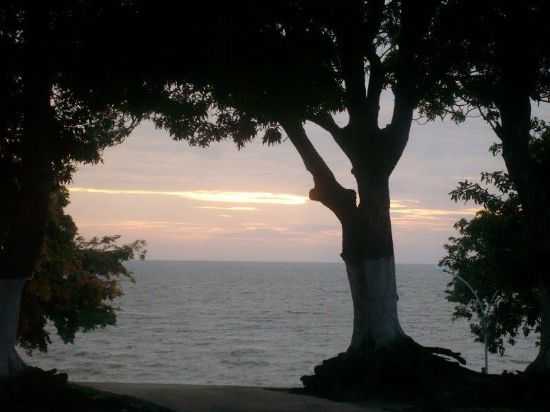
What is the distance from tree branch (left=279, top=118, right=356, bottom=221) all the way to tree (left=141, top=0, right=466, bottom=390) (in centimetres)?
2

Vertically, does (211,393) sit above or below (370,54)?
below

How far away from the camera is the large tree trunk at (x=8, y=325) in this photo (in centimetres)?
1502

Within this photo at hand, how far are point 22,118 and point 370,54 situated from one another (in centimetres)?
833

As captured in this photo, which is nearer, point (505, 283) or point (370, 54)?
point (370, 54)

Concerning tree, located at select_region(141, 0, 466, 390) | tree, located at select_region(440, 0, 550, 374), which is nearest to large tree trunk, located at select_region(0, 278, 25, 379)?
tree, located at select_region(141, 0, 466, 390)

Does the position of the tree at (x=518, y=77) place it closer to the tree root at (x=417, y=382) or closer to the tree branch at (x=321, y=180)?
the tree root at (x=417, y=382)

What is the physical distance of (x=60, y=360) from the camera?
7150cm

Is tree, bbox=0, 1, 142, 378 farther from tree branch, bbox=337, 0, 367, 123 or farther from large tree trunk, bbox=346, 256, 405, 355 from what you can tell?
large tree trunk, bbox=346, 256, 405, 355

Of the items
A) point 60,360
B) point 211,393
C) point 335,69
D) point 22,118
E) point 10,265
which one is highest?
point 335,69

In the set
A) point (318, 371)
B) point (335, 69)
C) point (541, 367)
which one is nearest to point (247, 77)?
point (335, 69)

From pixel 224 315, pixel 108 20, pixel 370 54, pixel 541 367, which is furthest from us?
pixel 224 315

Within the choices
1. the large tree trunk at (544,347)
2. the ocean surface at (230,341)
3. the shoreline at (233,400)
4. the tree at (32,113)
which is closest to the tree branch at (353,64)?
the tree at (32,113)

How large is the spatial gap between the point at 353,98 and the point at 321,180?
216 centimetres

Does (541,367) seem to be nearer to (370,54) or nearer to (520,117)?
(520,117)
